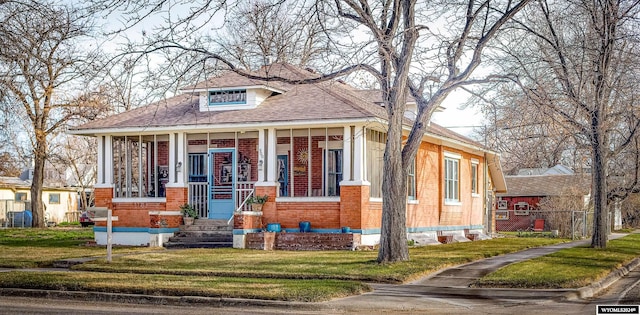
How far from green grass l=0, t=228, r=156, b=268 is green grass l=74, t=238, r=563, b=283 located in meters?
1.85

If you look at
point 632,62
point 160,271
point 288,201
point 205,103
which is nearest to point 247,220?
point 288,201

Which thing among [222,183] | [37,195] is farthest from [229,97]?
[37,195]

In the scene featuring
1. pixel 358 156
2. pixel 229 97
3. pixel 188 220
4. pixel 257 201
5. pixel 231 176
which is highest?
pixel 229 97

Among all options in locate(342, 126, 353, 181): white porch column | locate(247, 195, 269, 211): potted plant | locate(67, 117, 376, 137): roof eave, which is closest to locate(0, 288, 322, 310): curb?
locate(247, 195, 269, 211): potted plant

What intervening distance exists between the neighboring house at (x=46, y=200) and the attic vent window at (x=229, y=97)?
96.4 ft

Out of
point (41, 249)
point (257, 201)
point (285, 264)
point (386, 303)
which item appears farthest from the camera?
point (257, 201)

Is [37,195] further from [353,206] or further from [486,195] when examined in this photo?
[353,206]

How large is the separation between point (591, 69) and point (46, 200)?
150 ft

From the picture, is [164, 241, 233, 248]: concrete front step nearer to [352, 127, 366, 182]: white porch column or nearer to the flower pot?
the flower pot

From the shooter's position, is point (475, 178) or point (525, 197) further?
point (525, 197)

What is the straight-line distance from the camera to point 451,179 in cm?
3509

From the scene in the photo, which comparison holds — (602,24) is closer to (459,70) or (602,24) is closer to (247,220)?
(459,70)

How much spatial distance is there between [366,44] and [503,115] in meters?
7.93

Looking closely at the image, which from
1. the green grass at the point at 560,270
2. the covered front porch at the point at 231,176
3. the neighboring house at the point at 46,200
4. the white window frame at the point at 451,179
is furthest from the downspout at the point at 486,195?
the neighboring house at the point at 46,200
